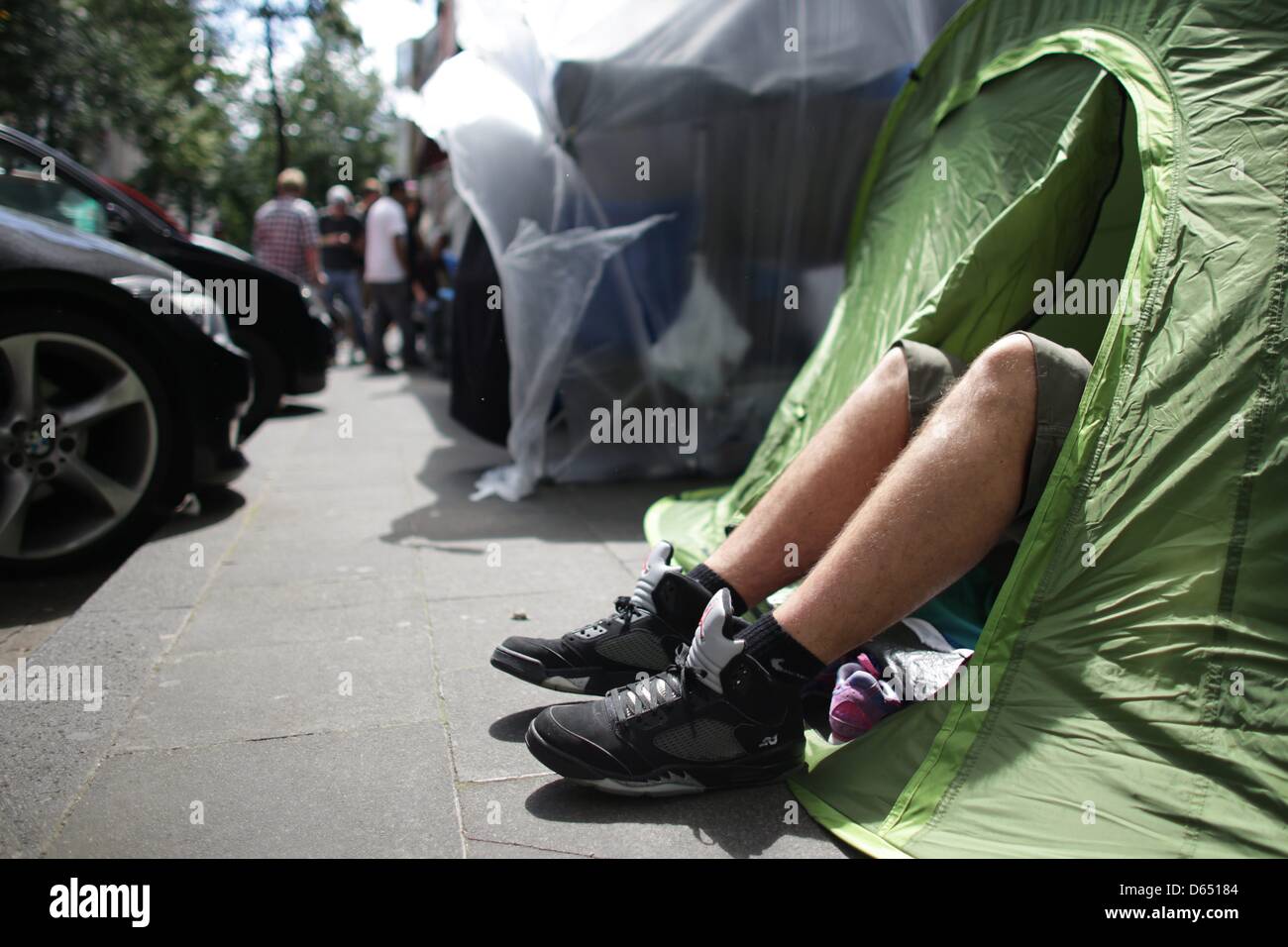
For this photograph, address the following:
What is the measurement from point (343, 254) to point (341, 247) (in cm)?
7

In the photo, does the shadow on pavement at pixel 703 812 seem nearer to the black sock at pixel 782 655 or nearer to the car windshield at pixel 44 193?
the black sock at pixel 782 655

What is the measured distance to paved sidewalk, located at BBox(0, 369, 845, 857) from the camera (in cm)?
174

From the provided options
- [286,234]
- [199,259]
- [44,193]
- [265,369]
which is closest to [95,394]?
[44,193]

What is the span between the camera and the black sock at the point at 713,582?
7.10 feet

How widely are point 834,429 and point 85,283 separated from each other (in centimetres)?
250

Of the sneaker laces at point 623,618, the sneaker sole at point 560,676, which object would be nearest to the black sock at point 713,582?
the sneaker laces at point 623,618

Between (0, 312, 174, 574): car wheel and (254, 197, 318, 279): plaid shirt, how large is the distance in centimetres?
551

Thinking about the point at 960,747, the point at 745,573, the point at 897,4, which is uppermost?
the point at 897,4

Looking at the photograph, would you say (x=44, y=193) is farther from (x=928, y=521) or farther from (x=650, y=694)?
(x=928, y=521)

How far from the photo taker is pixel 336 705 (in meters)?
2.26
